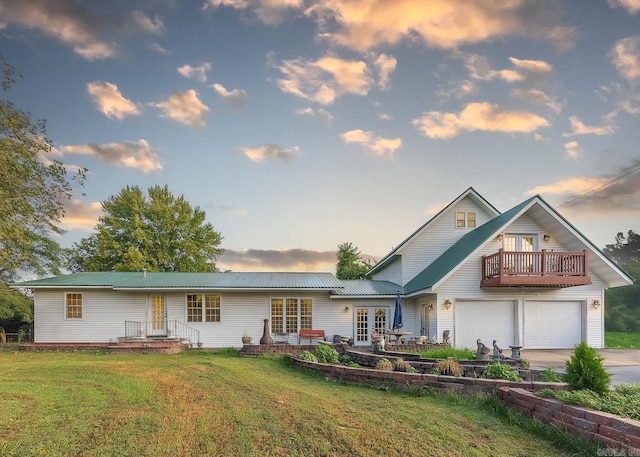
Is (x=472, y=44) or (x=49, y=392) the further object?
(x=472, y=44)

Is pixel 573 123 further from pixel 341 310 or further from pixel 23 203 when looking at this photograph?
pixel 23 203

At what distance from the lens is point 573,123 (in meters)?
17.5

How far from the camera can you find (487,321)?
18.1 meters

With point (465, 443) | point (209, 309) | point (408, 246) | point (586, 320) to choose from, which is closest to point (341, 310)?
point (408, 246)

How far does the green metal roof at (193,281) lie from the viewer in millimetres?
18969

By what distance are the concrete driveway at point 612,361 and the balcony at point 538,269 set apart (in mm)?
2652

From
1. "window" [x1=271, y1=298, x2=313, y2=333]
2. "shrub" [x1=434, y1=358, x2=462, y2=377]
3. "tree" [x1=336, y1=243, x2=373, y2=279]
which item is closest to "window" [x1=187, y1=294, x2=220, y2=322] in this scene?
"window" [x1=271, y1=298, x2=313, y2=333]

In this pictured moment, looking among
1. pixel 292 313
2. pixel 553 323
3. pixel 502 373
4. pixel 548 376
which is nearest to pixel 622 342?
pixel 553 323

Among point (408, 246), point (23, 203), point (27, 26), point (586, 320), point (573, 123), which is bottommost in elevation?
point (586, 320)

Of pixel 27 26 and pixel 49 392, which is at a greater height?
pixel 27 26

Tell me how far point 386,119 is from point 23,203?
1354 cm

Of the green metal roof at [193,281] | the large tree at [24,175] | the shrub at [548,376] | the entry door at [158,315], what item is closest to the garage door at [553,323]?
the green metal roof at [193,281]

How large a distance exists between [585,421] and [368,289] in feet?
51.3

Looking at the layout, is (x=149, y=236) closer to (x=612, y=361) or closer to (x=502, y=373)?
(x=612, y=361)
